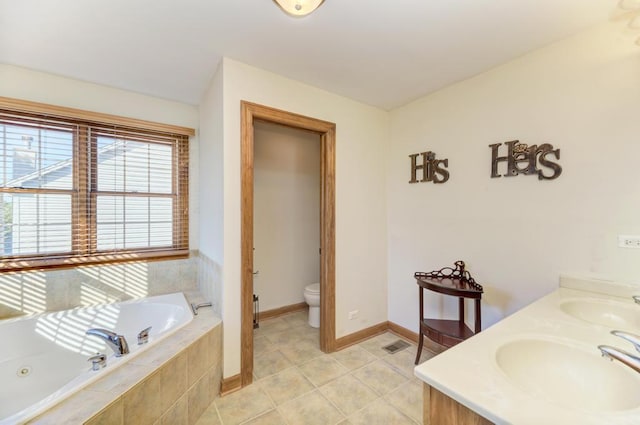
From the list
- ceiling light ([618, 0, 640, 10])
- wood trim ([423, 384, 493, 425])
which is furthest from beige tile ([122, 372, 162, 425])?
ceiling light ([618, 0, 640, 10])

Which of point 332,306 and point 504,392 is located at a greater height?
point 504,392

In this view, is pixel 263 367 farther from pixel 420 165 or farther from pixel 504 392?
pixel 420 165

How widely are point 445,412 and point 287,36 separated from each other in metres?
2.04

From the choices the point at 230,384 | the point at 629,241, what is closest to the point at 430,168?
the point at 629,241

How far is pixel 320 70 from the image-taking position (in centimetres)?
207

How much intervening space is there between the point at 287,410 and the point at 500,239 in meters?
1.98

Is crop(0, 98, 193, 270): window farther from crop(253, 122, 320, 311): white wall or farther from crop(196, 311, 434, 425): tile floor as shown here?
crop(196, 311, 434, 425): tile floor

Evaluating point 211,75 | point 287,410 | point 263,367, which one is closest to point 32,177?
point 211,75

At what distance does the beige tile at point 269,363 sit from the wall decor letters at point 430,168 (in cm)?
209

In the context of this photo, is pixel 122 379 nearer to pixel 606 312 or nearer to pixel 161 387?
pixel 161 387

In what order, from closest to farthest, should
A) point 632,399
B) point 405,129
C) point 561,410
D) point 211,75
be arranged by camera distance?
Answer: point 561,410, point 632,399, point 211,75, point 405,129

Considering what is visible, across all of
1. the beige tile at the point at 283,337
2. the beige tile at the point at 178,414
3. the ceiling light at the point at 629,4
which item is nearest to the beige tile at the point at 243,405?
the beige tile at the point at 178,414

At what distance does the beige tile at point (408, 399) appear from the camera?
5.58 feet

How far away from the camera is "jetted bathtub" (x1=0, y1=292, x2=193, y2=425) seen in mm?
1662
